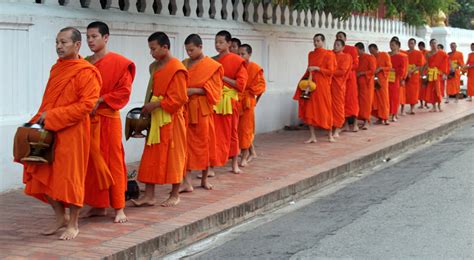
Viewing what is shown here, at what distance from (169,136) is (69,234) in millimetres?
1742

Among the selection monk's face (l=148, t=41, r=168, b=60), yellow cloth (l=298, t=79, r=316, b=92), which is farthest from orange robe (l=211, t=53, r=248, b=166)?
yellow cloth (l=298, t=79, r=316, b=92)

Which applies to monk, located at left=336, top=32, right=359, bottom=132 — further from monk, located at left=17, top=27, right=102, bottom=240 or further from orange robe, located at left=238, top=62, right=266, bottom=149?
monk, located at left=17, top=27, right=102, bottom=240

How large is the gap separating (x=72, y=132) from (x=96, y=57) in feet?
3.29

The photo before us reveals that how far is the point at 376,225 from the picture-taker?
27.3 feet

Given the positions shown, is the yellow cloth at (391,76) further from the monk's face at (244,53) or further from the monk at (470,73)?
the monk's face at (244,53)

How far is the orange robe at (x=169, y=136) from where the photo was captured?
865 cm

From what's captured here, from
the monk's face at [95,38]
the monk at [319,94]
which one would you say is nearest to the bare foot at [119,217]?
the monk's face at [95,38]

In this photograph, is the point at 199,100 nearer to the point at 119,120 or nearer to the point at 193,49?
the point at 193,49

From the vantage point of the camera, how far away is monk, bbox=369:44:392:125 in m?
18.2

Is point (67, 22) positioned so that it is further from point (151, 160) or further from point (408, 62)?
point (408, 62)

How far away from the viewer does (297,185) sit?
10.6 m

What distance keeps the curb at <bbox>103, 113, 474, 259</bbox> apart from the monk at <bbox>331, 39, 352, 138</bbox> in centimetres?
123

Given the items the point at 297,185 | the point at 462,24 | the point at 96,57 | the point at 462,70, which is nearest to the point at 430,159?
the point at 297,185

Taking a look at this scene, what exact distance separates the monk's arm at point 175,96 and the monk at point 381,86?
9.94m
